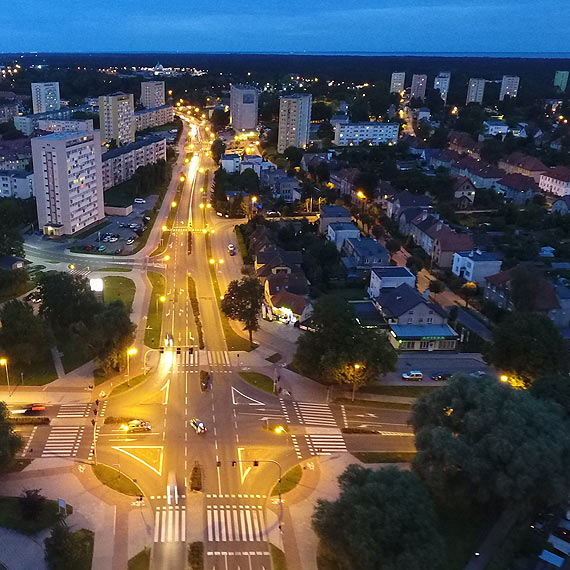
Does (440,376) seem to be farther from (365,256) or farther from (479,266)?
(365,256)

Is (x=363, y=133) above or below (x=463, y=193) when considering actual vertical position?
above

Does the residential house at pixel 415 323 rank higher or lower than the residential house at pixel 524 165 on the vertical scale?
lower

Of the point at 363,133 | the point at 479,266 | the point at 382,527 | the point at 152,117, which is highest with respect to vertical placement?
the point at 152,117

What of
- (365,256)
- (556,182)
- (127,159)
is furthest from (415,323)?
(127,159)

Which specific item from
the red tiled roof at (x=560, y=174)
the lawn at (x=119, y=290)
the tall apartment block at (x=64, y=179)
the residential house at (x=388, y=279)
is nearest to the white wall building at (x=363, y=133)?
the red tiled roof at (x=560, y=174)

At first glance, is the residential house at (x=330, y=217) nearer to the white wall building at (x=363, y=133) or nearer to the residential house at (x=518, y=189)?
the residential house at (x=518, y=189)
